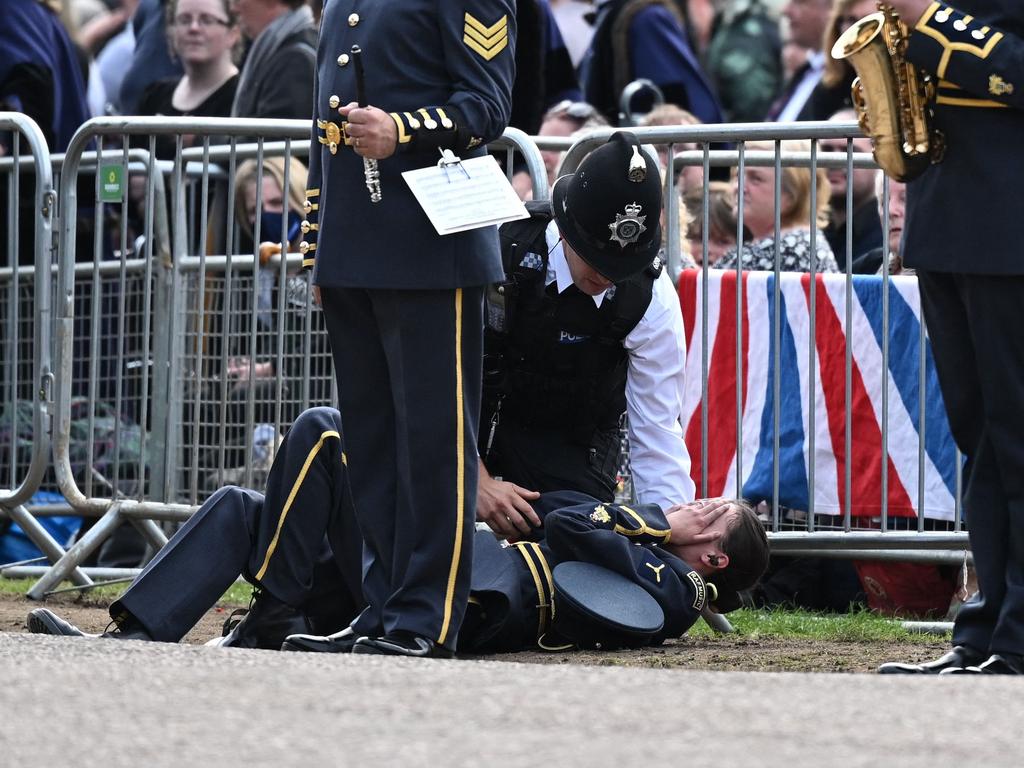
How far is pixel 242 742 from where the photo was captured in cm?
310

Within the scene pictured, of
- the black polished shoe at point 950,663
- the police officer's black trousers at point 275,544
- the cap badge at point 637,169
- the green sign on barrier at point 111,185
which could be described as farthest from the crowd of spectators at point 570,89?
the black polished shoe at point 950,663

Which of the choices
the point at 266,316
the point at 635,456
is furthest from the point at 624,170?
the point at 266,316

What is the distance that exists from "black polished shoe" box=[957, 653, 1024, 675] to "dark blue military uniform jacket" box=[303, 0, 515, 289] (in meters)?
1.33

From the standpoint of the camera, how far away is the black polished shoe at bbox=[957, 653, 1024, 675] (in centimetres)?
416

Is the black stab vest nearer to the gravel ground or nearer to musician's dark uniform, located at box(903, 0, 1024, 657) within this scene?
musician's dark uniform, located at box(903, 0, 1024, 657)

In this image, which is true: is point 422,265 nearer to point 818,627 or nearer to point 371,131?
point 371,131

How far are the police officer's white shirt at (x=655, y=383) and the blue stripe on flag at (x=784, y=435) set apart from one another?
1.08 metres

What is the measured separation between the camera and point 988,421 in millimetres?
4238

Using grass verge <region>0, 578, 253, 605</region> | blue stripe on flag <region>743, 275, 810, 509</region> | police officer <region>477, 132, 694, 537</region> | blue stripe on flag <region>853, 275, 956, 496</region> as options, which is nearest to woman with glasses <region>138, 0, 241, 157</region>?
grass verge <region>0, 578, 253, 605</region>

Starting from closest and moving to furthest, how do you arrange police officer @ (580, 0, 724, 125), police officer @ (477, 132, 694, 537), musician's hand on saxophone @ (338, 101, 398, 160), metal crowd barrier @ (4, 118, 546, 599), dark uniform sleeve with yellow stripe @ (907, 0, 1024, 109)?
dark uniform sleeve with yellow stripe @ (907, 0, 1024, 109) → musician's hand on saxophone @ (338, 101, 398, 160) → police officer @ (477, 132, 694, 537) → metal crowd barrier @ (4, 118, 546, 599) → police officer @ (580, 0, 724, 125)

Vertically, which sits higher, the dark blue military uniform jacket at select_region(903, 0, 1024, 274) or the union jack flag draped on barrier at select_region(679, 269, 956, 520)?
the dark blue military uniform jacket at select_region(903, 0, 1024, 274)

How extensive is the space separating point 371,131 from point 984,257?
1.28 metres

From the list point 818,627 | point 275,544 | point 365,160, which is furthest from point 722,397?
point 365,160

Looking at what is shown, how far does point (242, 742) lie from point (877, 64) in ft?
6.49
